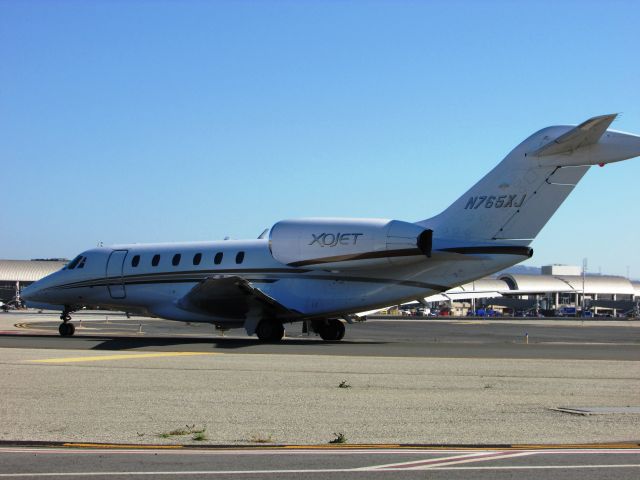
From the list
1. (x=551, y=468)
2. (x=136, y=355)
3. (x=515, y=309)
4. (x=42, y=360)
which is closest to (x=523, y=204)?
(x=136, y=355)

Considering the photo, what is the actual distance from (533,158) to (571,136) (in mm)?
1589

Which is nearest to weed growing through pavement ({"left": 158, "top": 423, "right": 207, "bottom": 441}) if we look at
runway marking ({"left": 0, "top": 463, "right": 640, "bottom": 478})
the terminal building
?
runway marking ({"left": 0, "top": 463, "right": 640, "bottom": 478})

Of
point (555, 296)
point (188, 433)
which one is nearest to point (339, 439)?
A: point (188, 433)

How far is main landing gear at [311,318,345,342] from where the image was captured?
30044mm

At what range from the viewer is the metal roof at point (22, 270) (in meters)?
96.1

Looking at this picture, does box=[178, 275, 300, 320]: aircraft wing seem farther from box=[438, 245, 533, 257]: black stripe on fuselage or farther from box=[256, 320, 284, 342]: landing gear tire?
box=[438, 245, 533, 257]: black stripe on fuselage

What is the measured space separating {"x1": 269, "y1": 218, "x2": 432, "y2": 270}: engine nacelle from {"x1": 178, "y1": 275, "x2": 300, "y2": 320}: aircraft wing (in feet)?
4.68

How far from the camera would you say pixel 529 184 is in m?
23.9

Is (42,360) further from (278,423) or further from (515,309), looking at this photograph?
(515,309)

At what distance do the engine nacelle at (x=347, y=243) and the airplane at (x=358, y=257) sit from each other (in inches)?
1.3

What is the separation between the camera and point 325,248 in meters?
25.9

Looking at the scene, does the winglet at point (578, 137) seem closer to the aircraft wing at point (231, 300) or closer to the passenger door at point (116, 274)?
the aircraft wing at point (231, 300)

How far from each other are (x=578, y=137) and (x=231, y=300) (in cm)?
1201

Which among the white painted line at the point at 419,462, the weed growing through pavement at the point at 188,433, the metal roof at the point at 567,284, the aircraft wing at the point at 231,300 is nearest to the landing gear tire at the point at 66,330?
the aircraft wing at the point at 231,300
